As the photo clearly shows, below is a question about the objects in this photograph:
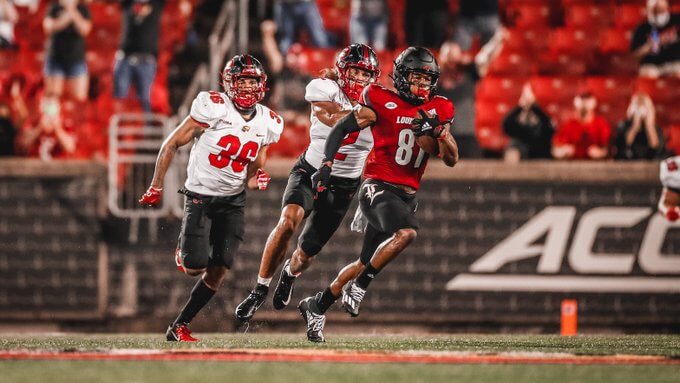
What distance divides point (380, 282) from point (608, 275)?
192cm

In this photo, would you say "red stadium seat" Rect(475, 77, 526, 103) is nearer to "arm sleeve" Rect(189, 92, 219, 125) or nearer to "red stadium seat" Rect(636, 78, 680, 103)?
"red stadium seat" Rect(636, 78, 680, 103)

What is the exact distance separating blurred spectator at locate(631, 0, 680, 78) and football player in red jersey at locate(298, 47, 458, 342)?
5.02m

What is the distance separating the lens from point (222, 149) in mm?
7953

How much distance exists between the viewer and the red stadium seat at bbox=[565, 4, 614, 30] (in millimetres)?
13000

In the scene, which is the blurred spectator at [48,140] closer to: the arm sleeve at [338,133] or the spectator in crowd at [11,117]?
the spectator in crowd at [11,117]

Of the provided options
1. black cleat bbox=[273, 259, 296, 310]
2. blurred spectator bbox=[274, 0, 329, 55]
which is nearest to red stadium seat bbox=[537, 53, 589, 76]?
blurred spectator bbox=[274, 0, 329, 55]

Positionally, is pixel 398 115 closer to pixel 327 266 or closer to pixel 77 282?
pixel 327 266

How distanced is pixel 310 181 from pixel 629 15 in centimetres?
593

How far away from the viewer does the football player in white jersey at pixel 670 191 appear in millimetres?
8672

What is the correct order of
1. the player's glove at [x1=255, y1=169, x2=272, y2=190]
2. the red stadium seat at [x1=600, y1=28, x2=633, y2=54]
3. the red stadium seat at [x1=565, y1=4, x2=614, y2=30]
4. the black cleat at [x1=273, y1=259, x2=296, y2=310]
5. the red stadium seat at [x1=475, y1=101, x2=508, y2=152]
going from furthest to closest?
the red stadium seat at [x1=565, y1=4, x2=614, y2=30] < the red stadium seat at [x1=600, y1=28, x2=633, y2=54] < the red stadium seat at [x1=475, y1=101, x2=508, y2=152] < the black cleat at [x1=273, y1=259, x2=296, y2=310] < the player's glove at [x1=255, y1=169, x2=272, y2=190]

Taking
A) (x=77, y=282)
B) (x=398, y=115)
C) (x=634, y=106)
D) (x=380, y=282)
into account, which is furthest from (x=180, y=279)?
(x=634, y=106)

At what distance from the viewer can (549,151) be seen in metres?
11.2

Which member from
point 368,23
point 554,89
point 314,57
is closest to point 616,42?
point 554,89

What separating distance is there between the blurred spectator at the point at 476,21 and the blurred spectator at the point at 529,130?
1.22m
